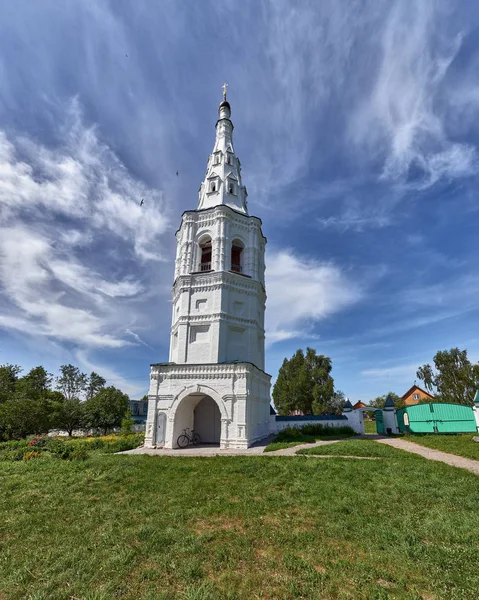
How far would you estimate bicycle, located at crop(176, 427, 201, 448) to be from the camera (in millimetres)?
17172

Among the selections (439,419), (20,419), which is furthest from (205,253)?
(20,419)

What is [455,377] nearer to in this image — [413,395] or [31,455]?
[413,395]

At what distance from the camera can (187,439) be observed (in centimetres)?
1769

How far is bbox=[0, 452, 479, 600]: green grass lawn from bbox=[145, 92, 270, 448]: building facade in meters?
7.89

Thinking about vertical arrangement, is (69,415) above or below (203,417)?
below

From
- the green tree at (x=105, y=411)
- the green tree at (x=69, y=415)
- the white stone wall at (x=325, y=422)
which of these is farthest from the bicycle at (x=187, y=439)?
the green tree at (x=69, y=415)

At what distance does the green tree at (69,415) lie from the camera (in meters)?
33.0

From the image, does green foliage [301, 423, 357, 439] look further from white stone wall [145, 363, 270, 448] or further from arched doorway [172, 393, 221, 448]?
arched doorway [172, 393, 221, 448]

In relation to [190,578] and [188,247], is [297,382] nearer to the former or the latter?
[188,247]

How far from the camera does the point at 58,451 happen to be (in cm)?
1377

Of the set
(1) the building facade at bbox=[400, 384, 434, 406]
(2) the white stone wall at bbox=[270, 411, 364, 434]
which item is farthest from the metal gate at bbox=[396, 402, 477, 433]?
(1) the building facade at bbox=[400, 384, 434, 406]

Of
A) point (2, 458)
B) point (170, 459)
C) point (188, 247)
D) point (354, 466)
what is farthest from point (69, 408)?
point (354, 466)

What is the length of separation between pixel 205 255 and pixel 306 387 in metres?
23.2

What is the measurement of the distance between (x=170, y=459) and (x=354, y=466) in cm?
665
